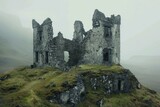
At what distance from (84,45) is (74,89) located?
24.0 m

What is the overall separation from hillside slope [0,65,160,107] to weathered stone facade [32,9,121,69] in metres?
5.24

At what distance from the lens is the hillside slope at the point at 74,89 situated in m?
63.4

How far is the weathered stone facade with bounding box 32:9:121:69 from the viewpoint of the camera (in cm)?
8631

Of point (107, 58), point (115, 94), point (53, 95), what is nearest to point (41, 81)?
point (53, 95)

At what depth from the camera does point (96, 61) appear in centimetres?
8694

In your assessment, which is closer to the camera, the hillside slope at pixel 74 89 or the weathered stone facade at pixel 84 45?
the hillside slope at pixel 74 89

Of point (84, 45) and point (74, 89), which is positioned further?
point (84, 45)

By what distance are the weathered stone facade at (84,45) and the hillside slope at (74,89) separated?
5.24 meters

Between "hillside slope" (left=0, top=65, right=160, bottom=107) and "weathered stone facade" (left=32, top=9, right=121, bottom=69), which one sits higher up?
"weathered stone facade" (left=32, top=9, right=121, bottom=69)

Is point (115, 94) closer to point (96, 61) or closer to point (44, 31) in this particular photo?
point (96, 61)

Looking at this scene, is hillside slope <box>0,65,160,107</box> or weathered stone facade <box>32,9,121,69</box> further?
weathered stone facade <box>32,9,121,69</box>

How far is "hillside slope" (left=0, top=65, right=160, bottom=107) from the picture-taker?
6343 cm

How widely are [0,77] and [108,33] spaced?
30.0 m

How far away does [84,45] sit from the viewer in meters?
89.2
